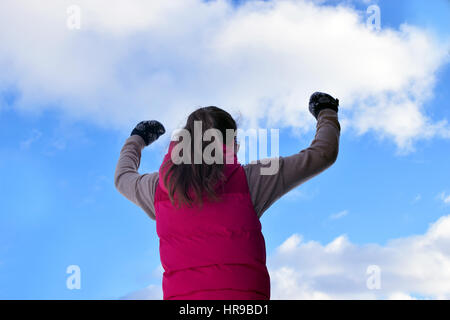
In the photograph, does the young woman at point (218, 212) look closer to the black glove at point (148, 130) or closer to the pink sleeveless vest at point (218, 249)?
the pink sleeveless vest at point (218, 249)

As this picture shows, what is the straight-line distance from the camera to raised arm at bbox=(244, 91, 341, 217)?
1.95 metres

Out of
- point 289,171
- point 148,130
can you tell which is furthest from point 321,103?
point 148,130

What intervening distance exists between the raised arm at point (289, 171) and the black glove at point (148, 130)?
80 centimetres

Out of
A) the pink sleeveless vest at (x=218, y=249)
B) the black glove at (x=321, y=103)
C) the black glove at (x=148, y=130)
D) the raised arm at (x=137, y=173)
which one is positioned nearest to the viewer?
the pink sleeveless vest at (x=218, y=249)

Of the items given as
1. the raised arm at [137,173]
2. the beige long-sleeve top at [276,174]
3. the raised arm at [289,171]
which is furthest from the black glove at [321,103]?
the raised arm at [137,173]

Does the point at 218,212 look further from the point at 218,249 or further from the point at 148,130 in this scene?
the point at 148,130

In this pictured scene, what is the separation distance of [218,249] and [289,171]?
432 mm

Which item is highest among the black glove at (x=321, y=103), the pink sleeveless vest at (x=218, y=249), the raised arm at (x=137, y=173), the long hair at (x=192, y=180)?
the black glove at (x=321, y=103)

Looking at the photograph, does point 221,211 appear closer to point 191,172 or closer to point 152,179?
point 191,172

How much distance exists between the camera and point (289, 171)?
77.5 inches

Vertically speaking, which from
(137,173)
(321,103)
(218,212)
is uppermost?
(321,103)

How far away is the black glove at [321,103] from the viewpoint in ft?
7.61
